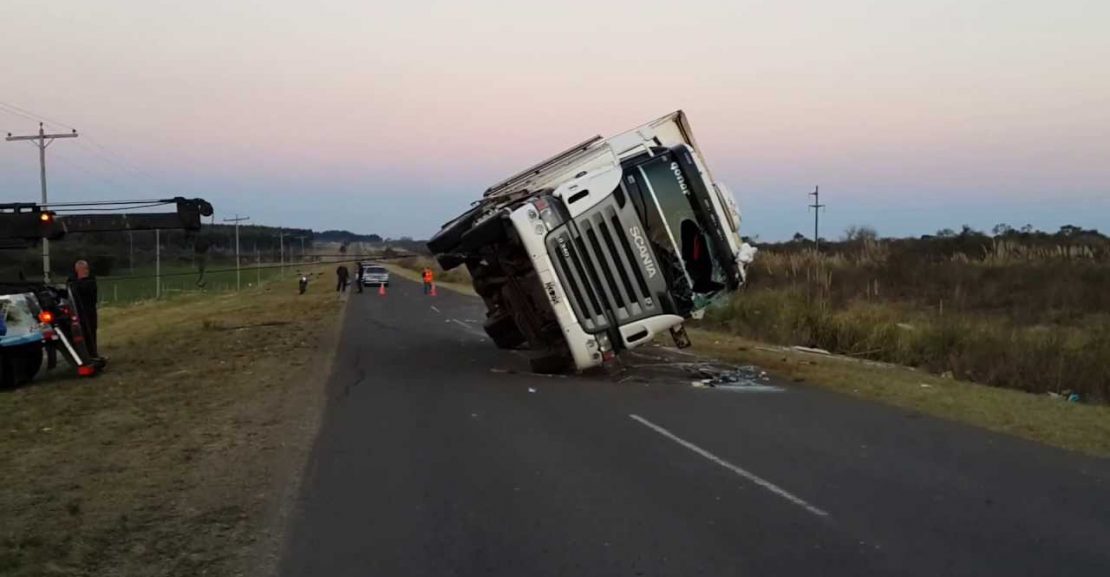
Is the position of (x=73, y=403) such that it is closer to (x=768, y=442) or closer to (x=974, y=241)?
(x=768, y=442)

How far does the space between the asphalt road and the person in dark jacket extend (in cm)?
587

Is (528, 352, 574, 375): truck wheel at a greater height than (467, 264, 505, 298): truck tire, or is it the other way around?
(467, 264, 505, 298): truck tire

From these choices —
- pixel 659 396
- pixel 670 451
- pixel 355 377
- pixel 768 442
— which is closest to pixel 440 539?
pixel 670 451

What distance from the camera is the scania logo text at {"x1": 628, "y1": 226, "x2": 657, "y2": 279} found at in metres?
14.4

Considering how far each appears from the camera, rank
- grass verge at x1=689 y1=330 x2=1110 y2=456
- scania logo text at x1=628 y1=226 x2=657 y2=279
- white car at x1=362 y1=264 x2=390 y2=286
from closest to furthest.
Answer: grass verge at x1=689 y1=330 x2=1110 y2=456 < scania logo text at x1=628 y1=226 x2=657 y2=279 < white car at x1=362 y1=264 x2=390 y2=286

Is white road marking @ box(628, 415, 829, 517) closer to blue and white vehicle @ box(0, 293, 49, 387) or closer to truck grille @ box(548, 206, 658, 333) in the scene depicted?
truck grille @ box(548, 206, 658, 333)

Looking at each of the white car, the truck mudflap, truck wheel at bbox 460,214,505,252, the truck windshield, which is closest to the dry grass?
truck wheel at bbox 460,214,505,252

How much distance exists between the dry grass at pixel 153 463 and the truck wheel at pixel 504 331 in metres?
3.53

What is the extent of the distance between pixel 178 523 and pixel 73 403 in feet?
23.2

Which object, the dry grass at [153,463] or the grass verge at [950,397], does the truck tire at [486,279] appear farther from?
the grass verge at [950,397]

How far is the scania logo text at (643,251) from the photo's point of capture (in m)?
14.4

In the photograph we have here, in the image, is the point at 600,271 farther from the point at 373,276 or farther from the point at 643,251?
the point at 373,276

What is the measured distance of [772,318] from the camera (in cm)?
2467

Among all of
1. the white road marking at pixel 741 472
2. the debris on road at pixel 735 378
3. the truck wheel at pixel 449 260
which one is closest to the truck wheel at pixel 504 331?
the truck wheel at pixel 449 260
